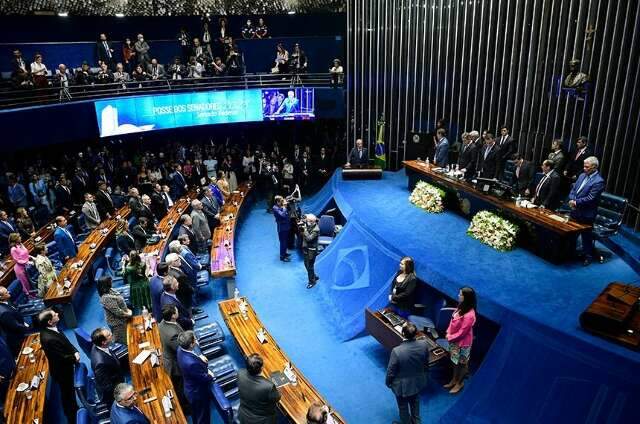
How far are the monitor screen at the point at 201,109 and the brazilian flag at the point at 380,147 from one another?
2630 millimetres

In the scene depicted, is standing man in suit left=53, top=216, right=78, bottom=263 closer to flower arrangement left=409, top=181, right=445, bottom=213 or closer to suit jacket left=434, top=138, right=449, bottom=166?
flower arrangement left=409, top=181, right=445, bottom=213

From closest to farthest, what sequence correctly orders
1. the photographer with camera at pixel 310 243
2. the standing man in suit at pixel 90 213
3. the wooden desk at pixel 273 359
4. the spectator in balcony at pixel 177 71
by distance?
the wooden desk at pixel 273 359, the photographer with camera at pixel 310 243, the standing man in suit at pixel 90 213, the spectator in balcony at pixel 177 71

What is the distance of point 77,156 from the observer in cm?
1416

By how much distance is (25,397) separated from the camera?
18.4 ft

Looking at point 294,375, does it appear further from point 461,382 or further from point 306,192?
point 306,192

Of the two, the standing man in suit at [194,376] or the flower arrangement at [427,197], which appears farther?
the flower arrangement at [427,197]

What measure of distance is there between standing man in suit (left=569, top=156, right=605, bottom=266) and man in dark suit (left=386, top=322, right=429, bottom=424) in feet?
12.1

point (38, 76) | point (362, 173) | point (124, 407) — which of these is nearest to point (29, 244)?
point (38, 76)

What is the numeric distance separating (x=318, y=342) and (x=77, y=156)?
1058cm

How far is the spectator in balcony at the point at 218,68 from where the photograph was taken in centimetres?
1574

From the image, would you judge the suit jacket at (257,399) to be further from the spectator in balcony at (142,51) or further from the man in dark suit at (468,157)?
the spectator in balcony at (142,51)

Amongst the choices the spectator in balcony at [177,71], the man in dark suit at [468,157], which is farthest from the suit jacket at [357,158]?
the spectator in balcony at [177,71]

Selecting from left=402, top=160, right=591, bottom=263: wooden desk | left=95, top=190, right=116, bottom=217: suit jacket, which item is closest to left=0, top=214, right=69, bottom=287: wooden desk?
left=95, top=190, right=116, bottom=217: suit jacket

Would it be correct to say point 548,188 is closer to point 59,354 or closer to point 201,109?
point 59,354
